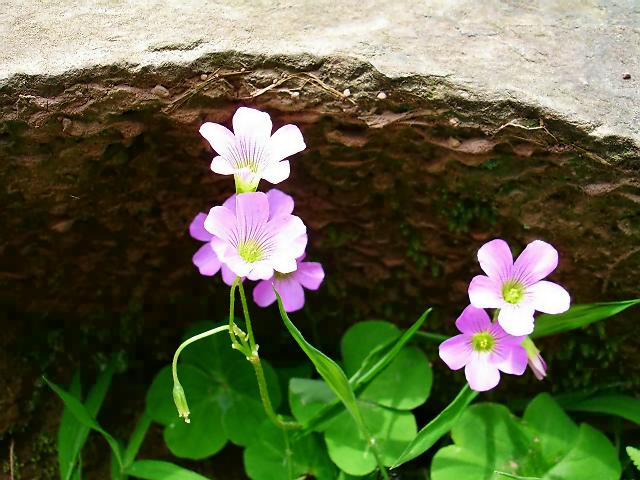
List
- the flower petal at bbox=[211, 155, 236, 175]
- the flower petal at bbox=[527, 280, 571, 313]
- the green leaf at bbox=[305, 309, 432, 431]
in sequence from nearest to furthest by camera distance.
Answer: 1. the flower petal at bbox=[211, 155, 236, 175]
2. the flower petal at bbox=[527, 280, 571, 313]
3. the green leaf at bbox=[305, 309, 432, 431]

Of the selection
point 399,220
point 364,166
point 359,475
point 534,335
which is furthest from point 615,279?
point 359,475

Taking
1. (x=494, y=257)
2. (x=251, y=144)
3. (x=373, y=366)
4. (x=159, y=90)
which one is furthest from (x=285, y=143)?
(x=373, y=366)

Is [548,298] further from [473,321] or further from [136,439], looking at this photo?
[136,439]

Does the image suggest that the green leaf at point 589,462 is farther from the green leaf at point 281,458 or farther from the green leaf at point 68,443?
the green leaf at point 68,443

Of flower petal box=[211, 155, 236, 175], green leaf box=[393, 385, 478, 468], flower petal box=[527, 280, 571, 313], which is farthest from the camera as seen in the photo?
green leaf box=[393, 385, 478, 468]

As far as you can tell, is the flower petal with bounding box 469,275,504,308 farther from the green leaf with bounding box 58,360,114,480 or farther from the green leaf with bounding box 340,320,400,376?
the green leaf with bounding box 58,360,114,480

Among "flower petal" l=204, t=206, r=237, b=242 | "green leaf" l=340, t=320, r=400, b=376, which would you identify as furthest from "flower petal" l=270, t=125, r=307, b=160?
"green leaf" l=340, t=320, r=400, b=376

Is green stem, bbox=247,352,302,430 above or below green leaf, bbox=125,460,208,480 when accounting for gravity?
above
